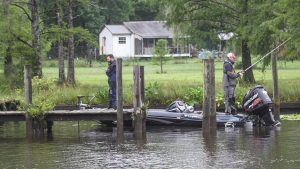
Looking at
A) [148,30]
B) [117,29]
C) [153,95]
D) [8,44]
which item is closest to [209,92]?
[153,95]

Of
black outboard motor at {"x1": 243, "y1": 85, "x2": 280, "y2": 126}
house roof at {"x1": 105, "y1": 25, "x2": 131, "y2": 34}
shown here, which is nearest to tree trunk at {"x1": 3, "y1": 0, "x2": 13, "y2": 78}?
black outboard motor at {"x1": 243, "y1": 85, "x2": 280, "y2": 126}

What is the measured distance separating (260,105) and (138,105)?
3.72 metres

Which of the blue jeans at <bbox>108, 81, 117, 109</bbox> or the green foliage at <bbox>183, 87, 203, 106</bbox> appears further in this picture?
the green foliage at <bbox>183, 87, 203, 106</bbox>

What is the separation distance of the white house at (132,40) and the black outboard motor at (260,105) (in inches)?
2461

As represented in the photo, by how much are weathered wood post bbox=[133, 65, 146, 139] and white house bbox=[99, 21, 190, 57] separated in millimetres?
63831

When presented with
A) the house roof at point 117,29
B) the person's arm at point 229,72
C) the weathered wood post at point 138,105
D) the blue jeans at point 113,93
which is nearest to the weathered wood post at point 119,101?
the weathered wood post at point 138,105

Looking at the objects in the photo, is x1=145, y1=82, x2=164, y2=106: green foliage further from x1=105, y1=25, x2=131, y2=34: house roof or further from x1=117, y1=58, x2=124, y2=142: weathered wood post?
x1=105, y1=25, x2=131, y2=34: house roof

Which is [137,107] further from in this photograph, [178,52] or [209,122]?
[178,52]

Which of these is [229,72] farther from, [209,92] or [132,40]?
[132,40]

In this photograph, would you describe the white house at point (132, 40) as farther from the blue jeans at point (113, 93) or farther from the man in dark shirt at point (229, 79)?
the man in dark shirt at point (229, 79)

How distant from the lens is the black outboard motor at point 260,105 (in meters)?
20.1

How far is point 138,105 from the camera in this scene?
19.2 m

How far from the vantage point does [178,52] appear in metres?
84.8

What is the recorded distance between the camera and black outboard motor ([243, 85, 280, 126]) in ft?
65.8
